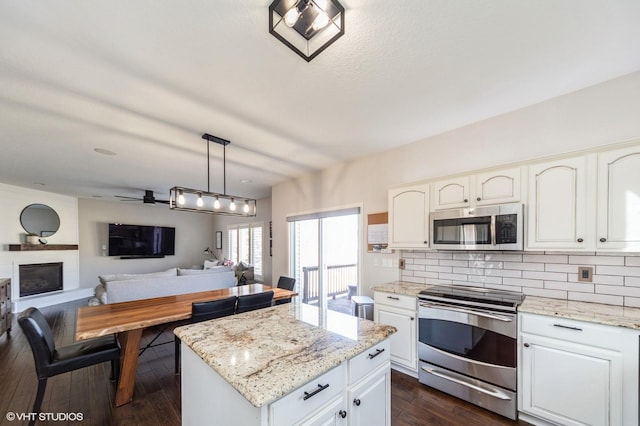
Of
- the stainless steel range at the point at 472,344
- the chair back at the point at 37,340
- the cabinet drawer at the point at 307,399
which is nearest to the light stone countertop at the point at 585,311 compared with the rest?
the stainless steel range at the point at 472,344

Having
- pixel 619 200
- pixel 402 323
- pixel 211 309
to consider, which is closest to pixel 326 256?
pixel 402 323

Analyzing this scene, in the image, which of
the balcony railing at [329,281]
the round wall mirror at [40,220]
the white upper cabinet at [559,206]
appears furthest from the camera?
the round wall mirror at [40,220]

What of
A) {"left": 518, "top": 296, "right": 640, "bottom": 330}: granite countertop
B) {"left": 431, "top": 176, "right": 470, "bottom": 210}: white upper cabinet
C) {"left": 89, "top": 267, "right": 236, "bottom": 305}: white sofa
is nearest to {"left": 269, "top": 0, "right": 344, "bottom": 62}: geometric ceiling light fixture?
{"left": 431, "top": 176, "right": 470, "bottom": 210}: white upper cabinet

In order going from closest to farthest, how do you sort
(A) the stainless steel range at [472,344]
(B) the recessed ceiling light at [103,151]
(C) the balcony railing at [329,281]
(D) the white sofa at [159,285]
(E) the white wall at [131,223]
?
(A) the stainless steel range at [472,344]
(B) the recessed ceiling light at [103,151]
(D) the white sofa at [159,285]
(C) the balcony railing at [329,281]
(E) the white wall at [131,223]

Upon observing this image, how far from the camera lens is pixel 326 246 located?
448 cm

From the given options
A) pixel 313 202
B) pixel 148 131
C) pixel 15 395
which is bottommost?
pixel 15 395

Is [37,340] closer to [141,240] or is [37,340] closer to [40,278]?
[40,278]

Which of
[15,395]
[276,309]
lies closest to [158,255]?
[15,395]

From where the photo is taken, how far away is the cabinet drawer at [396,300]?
2615 millimetres

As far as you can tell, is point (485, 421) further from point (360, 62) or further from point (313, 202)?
point (313, 202)

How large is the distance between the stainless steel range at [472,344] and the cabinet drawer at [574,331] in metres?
0.11

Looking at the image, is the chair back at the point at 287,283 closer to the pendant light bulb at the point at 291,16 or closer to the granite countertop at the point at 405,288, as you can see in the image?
the granite countertop at the point at 405,288

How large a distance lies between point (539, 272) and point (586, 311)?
0.51 meters

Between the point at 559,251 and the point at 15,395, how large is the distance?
4.88 metres
